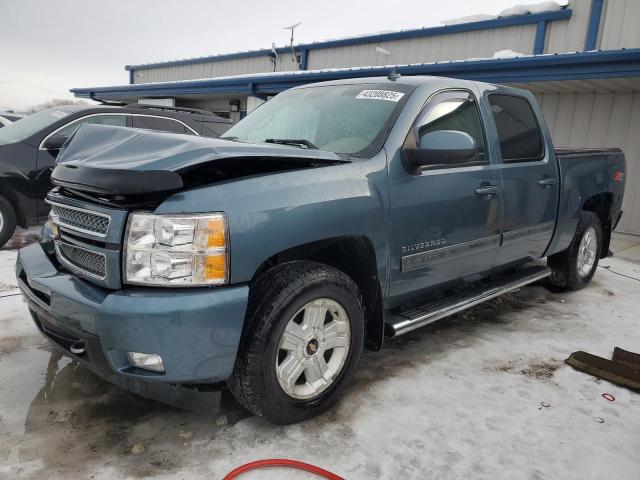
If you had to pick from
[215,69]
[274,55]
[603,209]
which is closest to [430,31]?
[274,55]

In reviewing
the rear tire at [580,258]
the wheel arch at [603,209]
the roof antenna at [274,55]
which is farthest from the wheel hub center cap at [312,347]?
the roof antenna at [274,55]

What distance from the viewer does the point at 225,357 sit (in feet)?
6.95

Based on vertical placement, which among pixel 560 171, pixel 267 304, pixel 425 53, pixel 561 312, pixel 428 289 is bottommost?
pixel 561 312

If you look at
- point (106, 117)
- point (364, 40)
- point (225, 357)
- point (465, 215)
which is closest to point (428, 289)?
point (465, 215)

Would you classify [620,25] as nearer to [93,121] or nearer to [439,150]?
[439,150]

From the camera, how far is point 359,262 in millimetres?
2721

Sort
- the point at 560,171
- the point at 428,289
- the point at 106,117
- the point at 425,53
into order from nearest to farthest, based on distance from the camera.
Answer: the point at 428,289 < the point at 560,171 < the point at 106,117 < the point at 425,53

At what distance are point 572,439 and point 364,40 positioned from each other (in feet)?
43.6

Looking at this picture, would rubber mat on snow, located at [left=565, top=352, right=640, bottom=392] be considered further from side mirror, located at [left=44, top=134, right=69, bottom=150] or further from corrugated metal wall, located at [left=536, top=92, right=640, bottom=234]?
corrugated metal wall, located at [left=536, top=92, right=640, bottom=234]

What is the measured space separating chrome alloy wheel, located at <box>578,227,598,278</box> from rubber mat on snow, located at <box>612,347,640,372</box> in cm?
162

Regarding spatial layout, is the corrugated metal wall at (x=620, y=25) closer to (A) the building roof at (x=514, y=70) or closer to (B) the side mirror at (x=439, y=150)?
(A) the building roof at (x=514, y=70)

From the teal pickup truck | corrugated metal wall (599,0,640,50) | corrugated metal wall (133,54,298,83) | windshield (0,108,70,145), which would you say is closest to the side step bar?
the teal pickup truck

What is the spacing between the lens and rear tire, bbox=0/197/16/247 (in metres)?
5.65

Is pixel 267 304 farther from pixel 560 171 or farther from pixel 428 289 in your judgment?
pixel 560 171
